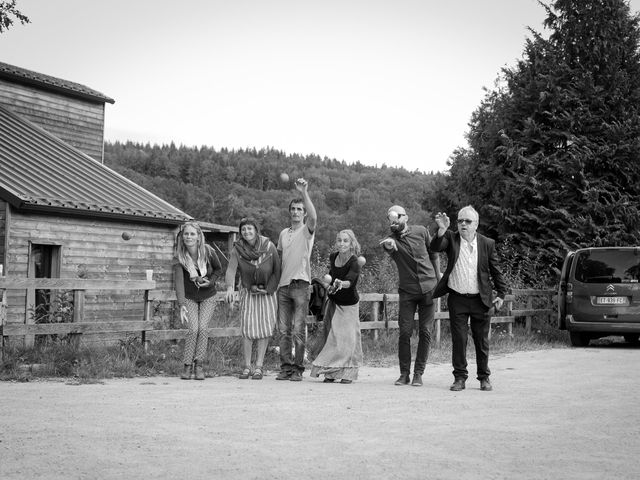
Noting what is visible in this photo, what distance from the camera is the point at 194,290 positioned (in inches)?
358

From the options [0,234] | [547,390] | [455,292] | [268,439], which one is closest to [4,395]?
[268,439]

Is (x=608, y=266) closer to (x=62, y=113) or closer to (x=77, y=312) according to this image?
(x=77, y=312)

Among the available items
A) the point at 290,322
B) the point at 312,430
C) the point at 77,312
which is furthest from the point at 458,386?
the point at 77,312

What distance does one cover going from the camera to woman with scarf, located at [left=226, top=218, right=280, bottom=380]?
9.08 m

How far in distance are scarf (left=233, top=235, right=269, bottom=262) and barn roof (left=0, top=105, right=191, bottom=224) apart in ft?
32.9

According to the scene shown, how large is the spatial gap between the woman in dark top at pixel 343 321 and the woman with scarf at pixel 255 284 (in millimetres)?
654

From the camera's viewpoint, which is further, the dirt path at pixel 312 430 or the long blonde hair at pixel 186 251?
the long blonde hair at pixel 186 251

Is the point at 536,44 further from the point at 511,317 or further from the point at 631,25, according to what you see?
the point at 511,317

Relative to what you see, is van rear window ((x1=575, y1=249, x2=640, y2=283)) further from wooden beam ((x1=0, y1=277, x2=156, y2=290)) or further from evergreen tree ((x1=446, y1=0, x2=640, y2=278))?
wooden beam ((x1=0, y1=277, x2=156, y2=290))

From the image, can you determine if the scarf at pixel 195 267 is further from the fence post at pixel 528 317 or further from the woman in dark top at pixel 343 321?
the fence post at pixel 528 317

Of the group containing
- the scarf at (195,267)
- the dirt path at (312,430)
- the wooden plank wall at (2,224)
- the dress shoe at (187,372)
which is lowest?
the dirt path at (312,430)

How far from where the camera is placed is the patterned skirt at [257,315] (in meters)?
9.12

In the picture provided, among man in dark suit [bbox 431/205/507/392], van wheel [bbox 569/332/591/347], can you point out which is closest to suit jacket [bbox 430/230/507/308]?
man in dark suit [bbox 431/205/507/392]

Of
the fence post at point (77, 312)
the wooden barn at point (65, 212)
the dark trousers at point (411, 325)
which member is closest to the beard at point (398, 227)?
the dark trousers at point (411, 325)
